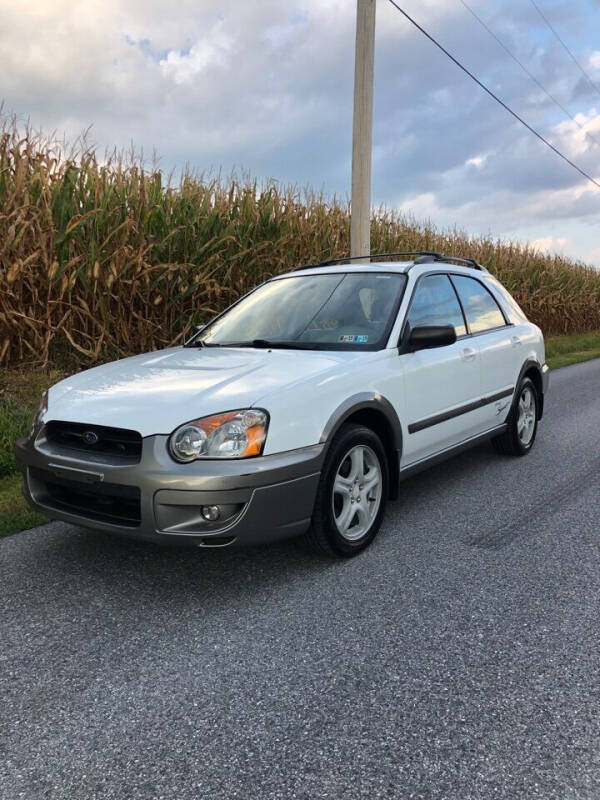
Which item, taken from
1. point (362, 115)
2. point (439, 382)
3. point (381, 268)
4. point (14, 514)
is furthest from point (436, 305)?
point (362, 115)

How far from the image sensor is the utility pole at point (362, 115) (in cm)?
973

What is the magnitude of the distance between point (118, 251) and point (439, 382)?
4542mm

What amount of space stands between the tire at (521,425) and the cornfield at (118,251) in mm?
3789

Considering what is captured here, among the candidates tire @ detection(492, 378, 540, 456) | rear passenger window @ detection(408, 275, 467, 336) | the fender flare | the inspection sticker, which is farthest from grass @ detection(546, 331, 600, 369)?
the inspection sticker

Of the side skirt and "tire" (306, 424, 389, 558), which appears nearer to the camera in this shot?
"tire" (306, 424, 389, 558)

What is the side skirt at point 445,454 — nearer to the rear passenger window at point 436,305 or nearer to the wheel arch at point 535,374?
the wheel arch at point 535,374

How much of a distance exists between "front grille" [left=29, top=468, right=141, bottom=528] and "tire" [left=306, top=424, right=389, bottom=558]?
914 millimetres

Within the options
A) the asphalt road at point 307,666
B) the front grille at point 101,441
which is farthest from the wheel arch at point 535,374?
the front grille at point 101,441

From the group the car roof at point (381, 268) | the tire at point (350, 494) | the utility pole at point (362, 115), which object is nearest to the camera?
the tire at point (350, 494)

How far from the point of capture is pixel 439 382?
4.50 meters

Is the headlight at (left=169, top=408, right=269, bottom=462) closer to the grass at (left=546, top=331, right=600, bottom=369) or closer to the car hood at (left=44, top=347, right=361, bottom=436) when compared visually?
the car hood at (left=44, top=347, right=361, bottom=436)

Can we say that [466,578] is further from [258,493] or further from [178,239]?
[178,239]

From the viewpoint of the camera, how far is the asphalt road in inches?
82.2

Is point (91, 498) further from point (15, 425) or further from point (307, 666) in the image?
point (15, 425)
